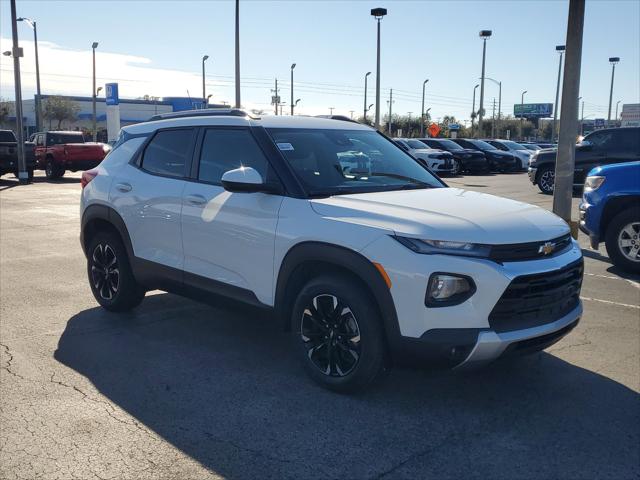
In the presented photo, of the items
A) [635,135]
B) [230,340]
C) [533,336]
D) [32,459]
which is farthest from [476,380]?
[635,135]

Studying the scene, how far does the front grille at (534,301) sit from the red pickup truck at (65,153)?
21.3m

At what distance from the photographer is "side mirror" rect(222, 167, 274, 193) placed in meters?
4.35

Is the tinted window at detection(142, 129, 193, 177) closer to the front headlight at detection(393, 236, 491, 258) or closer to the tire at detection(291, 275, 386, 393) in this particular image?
the tire at detection(291, 275, 386, 393)

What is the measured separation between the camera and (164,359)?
16.2ft

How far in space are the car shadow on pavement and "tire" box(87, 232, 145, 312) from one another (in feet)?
1.96

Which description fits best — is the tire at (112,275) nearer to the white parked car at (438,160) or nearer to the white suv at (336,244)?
the white suv at (336,244)

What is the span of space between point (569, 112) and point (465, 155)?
21.8 m

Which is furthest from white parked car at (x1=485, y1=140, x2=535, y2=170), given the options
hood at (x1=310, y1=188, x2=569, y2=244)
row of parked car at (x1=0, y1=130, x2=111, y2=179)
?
hood at (x1=310, y1=188, x2=569, y2=244)

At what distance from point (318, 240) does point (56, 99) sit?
8557 centimetres

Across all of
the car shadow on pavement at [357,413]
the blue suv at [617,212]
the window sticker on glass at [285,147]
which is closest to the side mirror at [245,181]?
the window sticker on glass at [285,147]

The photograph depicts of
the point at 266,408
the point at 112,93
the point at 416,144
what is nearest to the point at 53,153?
the point at 112,93

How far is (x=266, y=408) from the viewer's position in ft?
13.3

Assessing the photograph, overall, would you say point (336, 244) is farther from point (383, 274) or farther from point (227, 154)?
point (227, 154)

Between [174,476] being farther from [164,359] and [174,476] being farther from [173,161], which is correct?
[173,161]
